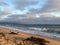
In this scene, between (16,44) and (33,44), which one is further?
(33,44)

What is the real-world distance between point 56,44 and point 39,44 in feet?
6.20

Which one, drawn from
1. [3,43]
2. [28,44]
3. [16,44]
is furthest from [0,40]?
[28,44]

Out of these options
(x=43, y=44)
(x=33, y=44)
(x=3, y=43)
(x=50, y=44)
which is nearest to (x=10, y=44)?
(x=3, y=43)

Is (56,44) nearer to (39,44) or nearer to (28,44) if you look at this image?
(39,44)

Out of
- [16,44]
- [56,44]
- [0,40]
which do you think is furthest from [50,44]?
[0,40]

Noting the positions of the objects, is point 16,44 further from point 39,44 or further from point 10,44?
point 39,44

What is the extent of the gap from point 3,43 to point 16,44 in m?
1.23

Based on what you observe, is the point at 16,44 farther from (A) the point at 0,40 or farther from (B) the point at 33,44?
(B) the point at 33,44

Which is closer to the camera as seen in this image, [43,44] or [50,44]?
[43,44]

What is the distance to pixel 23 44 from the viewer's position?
1398 centimetres

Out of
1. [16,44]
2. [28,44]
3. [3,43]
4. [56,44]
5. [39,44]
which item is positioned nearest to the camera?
[3,43]

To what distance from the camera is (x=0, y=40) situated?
41.4 ft

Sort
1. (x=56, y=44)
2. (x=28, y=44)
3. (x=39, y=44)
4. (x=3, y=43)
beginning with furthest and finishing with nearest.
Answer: (x=56, y=44), (x=39, y=44), (x=28, y=44), (x=3, y=43)

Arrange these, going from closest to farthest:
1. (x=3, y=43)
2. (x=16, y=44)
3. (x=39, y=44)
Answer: (x=3, y=43), (x=16, y=44), (x=39, y=44)
